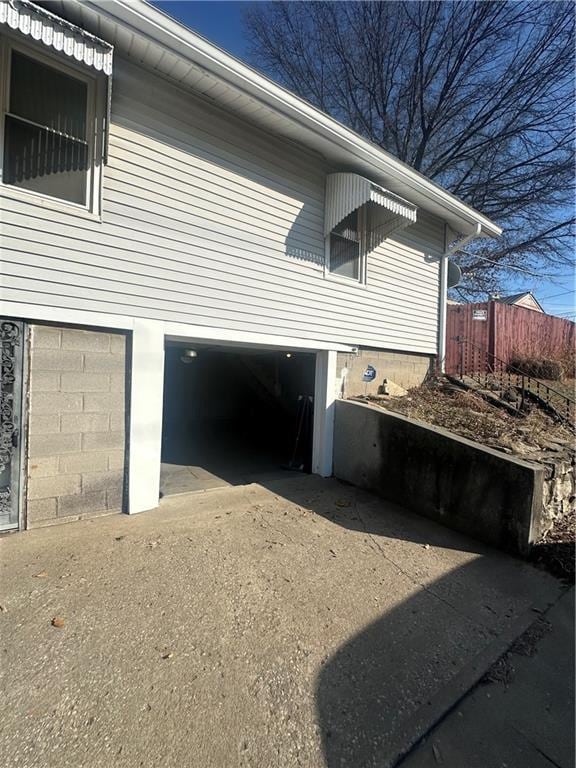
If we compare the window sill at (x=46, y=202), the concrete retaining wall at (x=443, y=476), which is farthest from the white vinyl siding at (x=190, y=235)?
the concrete retaining wall at (x=443, y=476)

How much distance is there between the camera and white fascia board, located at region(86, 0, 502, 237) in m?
3.35

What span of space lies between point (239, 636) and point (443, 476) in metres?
2.90

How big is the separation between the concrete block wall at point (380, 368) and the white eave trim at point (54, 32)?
433 centimetres

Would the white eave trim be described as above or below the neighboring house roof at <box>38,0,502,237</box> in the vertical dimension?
below

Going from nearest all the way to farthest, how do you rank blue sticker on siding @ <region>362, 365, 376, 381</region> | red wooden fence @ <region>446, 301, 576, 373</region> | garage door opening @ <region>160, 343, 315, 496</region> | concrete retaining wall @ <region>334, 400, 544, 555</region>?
concrete retaining wall @ <region>334, 400, 544, 555</region>
garage door opening @ <region>160, 343, 315, 496</region>
blue sticker on siding @ <region>362, 365, 376, 381</region>
red wooden fence @ <region>446, 301, 576, 373</region>

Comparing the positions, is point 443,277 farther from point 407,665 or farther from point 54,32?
point 407,665

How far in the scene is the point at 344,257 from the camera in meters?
5.89

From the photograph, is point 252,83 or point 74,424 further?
point 252,83

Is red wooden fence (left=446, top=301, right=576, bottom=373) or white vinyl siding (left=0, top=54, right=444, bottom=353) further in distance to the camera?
red wooden fence (left=446, top=301, right=576, bottom=373)

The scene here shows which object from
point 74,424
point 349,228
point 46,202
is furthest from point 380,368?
point 46,202

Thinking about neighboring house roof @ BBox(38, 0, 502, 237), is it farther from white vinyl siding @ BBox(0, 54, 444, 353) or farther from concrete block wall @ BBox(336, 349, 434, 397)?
concrete block wall @ BBox(336, 349, 434, 397)

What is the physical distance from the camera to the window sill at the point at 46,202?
327 cm

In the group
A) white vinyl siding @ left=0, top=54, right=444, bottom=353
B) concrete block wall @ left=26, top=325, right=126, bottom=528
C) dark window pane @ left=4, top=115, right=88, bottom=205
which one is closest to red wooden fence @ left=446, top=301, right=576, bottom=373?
white vinyl siding @ left=0, top=54, right=444, bottom=353

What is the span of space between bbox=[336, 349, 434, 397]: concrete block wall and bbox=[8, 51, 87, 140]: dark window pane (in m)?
4.25
